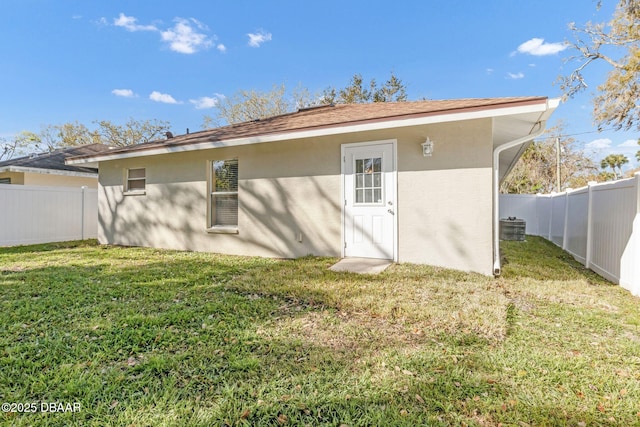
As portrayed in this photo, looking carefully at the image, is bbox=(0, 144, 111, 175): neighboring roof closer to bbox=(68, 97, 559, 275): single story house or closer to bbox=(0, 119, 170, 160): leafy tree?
bbox=(68, 97, 559, 275): single story house

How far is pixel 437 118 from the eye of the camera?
4910 millimetres

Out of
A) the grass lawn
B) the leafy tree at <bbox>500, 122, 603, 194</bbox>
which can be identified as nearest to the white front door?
the grass lawn

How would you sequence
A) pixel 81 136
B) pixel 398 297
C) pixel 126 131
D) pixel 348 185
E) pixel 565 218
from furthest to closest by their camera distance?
1. pixel 81 136
2. pixel 126 131
3. pixel 565 218
4. pixel 348 185
5. pixel 398 297

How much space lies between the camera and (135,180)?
8.62 meters

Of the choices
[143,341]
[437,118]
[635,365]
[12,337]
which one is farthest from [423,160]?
[12,337]

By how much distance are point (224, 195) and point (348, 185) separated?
3157 millimetres

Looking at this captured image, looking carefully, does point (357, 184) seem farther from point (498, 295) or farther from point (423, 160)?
point (498, 295)

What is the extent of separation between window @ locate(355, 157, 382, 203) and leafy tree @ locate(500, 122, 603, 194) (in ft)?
66.6

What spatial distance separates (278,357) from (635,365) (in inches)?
111

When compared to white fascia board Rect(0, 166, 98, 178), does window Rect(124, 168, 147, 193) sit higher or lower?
lower

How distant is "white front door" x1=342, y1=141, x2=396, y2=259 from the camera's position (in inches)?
227

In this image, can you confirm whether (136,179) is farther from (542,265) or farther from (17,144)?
(17,144)

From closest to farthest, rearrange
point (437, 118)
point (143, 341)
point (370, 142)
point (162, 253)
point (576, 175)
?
A: 1. point (143, 341)
2. point (437, 118)
3. point (370, 142)
4. point (162, 253)
5. point (576, 175)

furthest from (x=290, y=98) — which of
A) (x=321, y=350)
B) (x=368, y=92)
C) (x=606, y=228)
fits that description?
(x=321, y=350)
